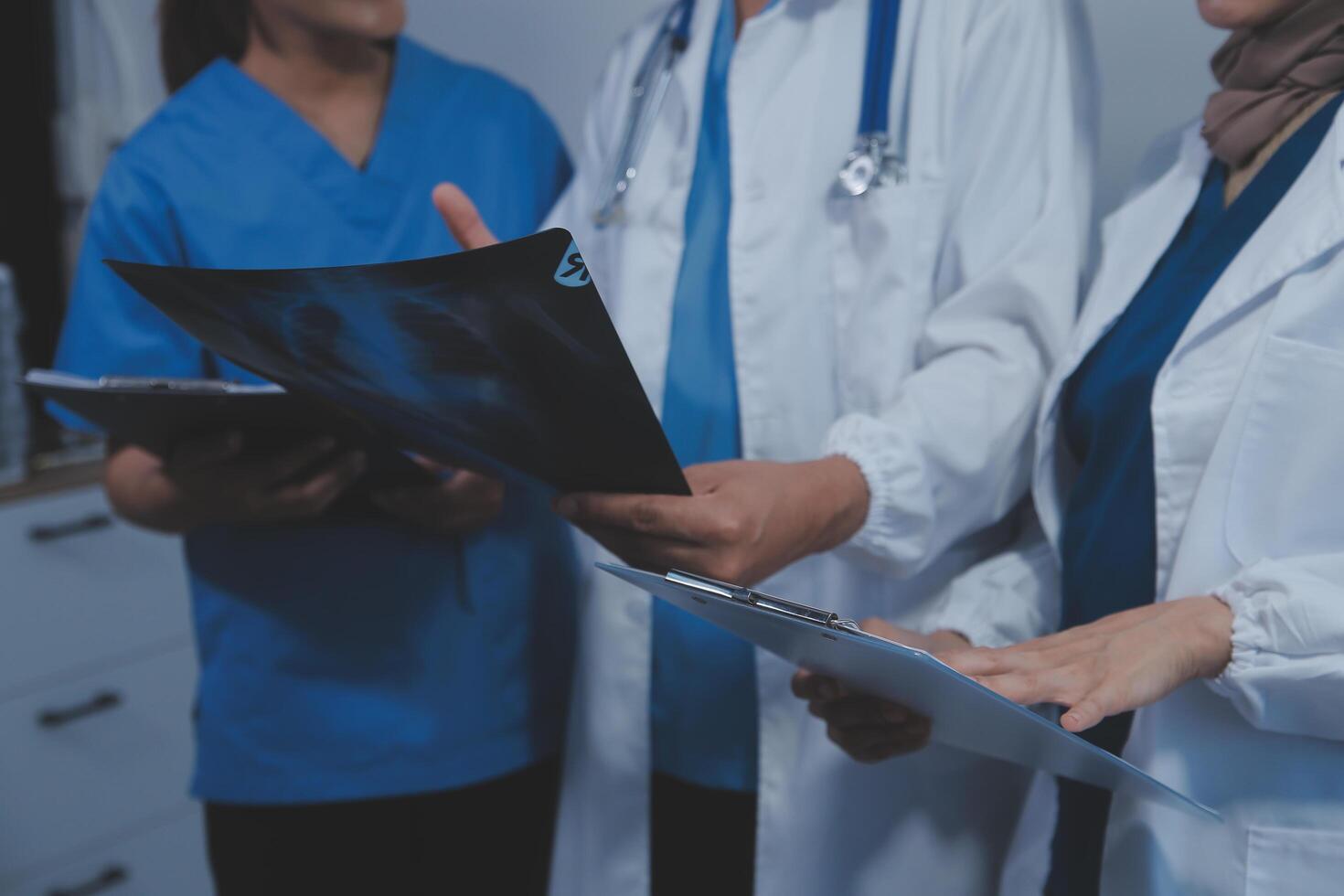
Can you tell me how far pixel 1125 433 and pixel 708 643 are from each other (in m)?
0.39

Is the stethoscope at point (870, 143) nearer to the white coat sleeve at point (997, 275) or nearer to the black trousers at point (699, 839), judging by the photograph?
the white coat sleeve at point (997, 275)

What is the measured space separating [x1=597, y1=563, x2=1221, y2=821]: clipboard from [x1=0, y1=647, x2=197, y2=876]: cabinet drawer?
4.79 ft

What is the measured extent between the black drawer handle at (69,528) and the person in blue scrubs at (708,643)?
3.80 ft

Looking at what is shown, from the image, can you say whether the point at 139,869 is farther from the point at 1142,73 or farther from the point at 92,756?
the point at 1142,73

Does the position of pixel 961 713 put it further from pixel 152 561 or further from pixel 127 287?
pixel 152 561

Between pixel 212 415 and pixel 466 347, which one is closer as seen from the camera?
pixel 466 347

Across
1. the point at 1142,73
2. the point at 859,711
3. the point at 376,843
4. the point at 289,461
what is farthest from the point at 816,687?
the point at 1142,73

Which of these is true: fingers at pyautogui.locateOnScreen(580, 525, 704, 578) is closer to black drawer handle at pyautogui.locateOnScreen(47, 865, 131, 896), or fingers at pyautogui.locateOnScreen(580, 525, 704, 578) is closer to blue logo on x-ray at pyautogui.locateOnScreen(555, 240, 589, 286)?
blue logo on x-ray at pyautogui.locateOnScreen(555, 240, 589, 286)

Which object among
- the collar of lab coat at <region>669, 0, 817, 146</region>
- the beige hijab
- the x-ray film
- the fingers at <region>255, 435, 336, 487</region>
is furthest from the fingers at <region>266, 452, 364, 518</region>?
the beige hijab

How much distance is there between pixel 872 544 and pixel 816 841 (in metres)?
0.28

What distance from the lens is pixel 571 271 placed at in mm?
535

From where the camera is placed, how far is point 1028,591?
90 centimetres

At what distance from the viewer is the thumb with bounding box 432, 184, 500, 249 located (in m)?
0.86

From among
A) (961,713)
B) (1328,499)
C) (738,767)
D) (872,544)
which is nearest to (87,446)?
(738,767)
